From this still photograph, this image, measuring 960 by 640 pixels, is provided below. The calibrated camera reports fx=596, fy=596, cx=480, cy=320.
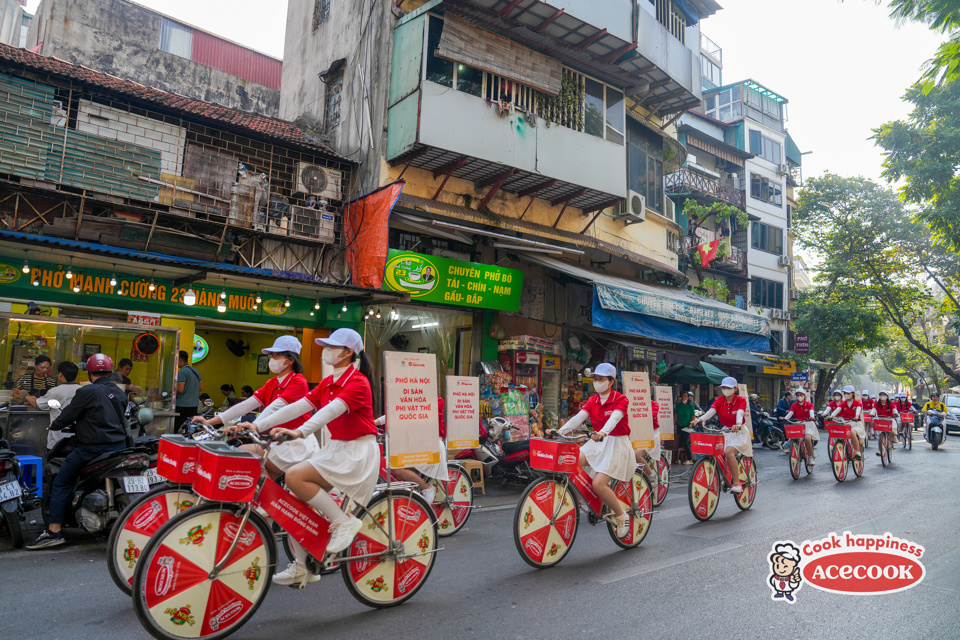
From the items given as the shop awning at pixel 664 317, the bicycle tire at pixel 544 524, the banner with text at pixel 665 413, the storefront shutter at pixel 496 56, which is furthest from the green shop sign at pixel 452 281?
the bicycle tire at pixel 544 524

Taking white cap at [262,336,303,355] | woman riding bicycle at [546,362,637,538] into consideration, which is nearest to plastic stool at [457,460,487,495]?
woman riding bicycle at [546,362,637,538]

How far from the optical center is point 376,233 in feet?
37.5

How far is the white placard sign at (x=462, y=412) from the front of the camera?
8547mm

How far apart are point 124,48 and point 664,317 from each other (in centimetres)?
1598

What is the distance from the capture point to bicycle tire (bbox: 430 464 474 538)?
6668 millimetres

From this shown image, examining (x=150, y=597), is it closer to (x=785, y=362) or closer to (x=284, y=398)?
(x=284, y=398)

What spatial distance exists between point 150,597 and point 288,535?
3.00 ft

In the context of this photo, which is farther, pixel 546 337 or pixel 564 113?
pixel 546 337

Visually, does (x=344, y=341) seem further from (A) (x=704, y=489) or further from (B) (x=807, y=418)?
(B) (x=807, y=418)

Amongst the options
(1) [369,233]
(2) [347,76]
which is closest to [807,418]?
(1) [369,233]

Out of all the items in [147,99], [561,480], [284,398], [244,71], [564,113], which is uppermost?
[244,71]

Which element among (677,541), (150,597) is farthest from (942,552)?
(150,597)

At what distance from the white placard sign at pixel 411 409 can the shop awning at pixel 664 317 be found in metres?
6.96

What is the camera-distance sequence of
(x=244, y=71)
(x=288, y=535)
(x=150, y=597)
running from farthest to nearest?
1. (x=244, y=71)
2. (x=288, y=535)
3. (x=150, y=597)
